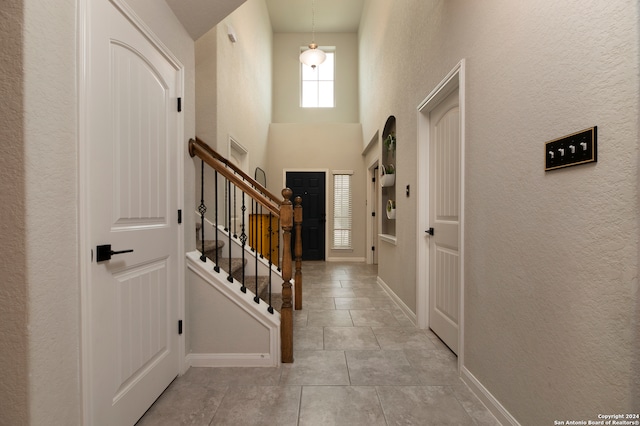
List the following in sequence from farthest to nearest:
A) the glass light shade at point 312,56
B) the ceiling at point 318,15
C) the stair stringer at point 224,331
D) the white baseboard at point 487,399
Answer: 1. the ceiling at point 318,15
2. the glass light shade at point 312,56
3. the stair stringer at point 224,331
4. the white baseboard at point 487,399

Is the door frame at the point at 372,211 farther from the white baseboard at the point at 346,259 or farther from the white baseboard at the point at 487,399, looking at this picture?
the white baseboard at the point at 487,399

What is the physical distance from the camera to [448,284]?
2434 millimetres

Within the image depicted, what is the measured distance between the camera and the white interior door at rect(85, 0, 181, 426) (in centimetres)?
126

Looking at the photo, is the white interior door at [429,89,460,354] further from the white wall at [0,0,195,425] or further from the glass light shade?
the glass light shade

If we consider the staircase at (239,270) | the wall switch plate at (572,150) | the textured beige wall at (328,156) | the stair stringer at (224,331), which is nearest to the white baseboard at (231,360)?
the stair stringer at (224,331)

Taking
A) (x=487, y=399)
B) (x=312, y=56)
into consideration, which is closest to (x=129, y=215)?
(x=487, y=399)

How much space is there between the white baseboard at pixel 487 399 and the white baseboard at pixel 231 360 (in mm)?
1246

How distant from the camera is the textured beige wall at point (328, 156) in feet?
22.4

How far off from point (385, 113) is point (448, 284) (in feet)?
9.18

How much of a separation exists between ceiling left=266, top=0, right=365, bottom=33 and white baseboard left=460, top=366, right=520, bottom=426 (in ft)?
22.8

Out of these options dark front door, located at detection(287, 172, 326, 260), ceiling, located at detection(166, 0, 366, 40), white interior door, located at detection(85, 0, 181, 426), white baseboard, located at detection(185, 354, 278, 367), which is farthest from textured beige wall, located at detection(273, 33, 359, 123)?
white baseboard, located at detection(185, 354, 278, 367)

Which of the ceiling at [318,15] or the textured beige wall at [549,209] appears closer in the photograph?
the textured beige wall at [549,209]

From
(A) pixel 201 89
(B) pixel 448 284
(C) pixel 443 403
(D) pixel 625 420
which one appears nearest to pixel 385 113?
(A) pixel 201 89

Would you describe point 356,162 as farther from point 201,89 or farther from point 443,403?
point 443,403
